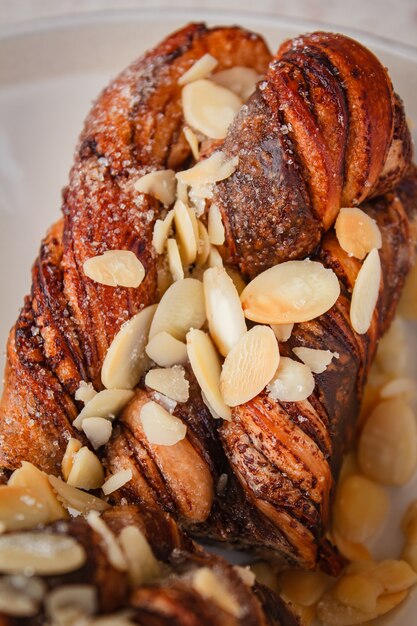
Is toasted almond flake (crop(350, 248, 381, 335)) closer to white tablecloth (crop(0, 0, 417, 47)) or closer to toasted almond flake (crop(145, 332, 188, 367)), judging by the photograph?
toasted almond flake (crop(145, 332, 188, 367))

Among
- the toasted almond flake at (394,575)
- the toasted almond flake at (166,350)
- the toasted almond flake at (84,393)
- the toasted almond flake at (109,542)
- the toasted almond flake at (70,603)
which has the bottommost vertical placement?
the toasted almond flake at (394,575)

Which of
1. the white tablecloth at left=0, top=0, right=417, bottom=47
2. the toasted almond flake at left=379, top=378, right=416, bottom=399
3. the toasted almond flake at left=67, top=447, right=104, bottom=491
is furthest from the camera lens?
the white tablecloth at left=0, top=0, right=417, bottom=47

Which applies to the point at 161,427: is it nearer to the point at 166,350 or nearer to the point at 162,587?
the point at 166,350

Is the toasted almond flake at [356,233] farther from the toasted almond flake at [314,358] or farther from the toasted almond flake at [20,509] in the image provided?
the toasted almond flake at [20,509]

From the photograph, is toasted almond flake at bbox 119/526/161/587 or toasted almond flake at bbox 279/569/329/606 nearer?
toasted almond flake at bbox 119/526/161/587

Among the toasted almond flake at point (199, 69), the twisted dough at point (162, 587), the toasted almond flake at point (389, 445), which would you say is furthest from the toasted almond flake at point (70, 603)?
the toasted almond flake at point (199, 69)

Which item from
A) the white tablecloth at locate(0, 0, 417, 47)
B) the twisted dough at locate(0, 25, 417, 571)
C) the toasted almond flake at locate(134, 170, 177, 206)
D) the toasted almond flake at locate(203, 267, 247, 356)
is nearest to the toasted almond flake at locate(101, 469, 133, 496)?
the twisted dough at locate(0, 25, 417, 571)

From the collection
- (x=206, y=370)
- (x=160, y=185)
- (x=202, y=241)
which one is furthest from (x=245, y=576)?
(x=160, y=185)
